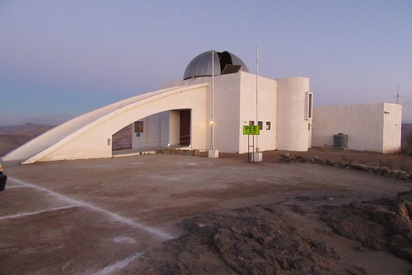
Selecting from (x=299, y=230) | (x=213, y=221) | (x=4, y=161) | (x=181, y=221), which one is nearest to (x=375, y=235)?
(x=299, y=230)

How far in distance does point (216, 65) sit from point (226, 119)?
6.46m

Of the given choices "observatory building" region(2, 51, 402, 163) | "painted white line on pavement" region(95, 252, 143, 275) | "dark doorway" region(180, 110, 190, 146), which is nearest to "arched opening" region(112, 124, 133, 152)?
"observatory building" region(2, 51, 402, 163)

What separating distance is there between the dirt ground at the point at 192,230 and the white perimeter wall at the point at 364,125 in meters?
19.0

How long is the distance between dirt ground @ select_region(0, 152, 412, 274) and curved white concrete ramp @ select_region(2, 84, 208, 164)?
23.1 ft

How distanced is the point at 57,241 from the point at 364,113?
27.4 metres

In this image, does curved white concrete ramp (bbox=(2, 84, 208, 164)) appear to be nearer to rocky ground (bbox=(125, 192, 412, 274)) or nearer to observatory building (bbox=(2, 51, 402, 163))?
observatory building (bbox=(2, 51, 402, 163))

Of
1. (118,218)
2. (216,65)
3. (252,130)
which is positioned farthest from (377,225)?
(216,65)

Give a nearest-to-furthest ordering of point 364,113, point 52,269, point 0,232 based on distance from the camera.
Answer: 1. point 52,269
2. point 0,232
3. point 364,113

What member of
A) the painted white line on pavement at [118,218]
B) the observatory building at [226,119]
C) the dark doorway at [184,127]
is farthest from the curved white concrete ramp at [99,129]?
the painted white line on pavement at [118,218]

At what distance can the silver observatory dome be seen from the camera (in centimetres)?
2498

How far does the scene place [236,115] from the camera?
20656mm

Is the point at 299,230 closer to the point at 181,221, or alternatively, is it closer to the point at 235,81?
the point at 181,221

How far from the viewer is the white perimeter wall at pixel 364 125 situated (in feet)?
80.5

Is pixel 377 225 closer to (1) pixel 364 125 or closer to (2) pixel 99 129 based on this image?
(2) pixel 99 129
